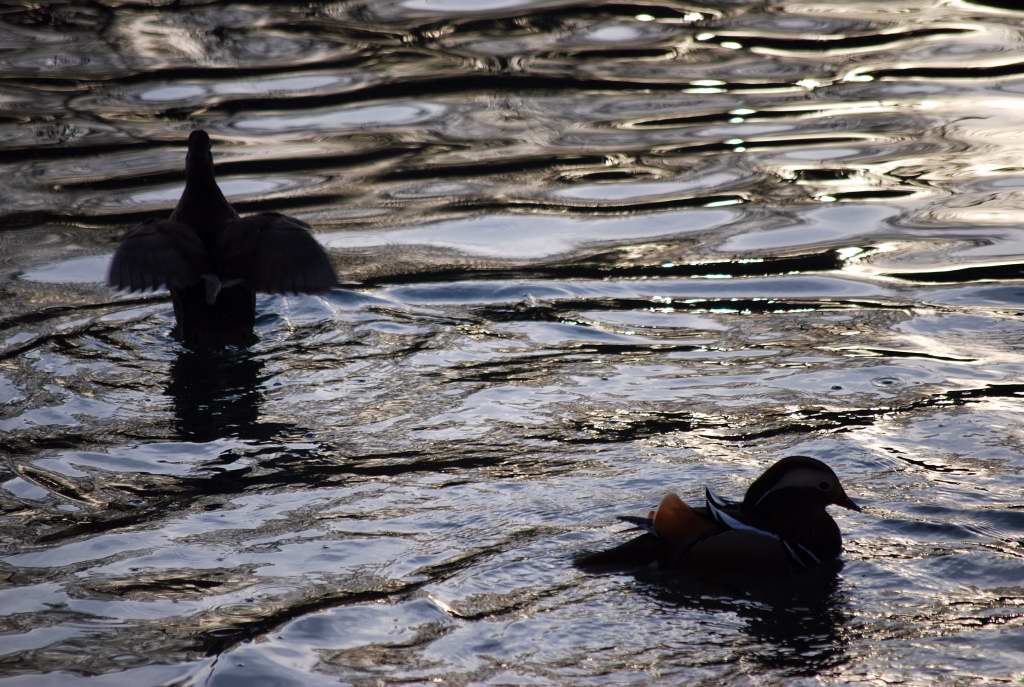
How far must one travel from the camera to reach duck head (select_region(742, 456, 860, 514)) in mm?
6035

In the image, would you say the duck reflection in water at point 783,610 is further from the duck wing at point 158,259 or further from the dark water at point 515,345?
the duck wing at point 158,259

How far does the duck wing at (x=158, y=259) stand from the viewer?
834 cm

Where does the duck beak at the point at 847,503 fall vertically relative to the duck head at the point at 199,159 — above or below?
below

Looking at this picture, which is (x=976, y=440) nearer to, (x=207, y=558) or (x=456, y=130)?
(x=207, y=558)

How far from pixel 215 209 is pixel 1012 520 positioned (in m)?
5.13

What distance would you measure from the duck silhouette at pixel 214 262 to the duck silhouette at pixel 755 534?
302 cm

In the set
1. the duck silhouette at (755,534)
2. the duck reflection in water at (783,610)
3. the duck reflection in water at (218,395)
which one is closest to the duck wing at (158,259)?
the duck reflection in water at (218,395)

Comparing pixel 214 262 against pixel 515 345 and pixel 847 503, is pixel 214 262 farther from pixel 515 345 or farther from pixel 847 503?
pixel 847 503

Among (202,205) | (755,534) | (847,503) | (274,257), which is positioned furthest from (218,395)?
(847,503)

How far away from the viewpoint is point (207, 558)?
20.1 ft

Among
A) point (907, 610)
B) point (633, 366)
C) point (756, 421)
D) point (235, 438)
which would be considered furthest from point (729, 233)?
point (907, 610)

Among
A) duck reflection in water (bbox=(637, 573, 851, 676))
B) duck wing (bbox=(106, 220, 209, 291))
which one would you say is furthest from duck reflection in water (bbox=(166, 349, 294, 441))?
duck reflection in water (bbox=(637, 573, 851, 676))

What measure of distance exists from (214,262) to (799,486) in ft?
13.5

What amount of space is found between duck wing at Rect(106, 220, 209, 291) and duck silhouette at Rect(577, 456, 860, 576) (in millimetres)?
3494
